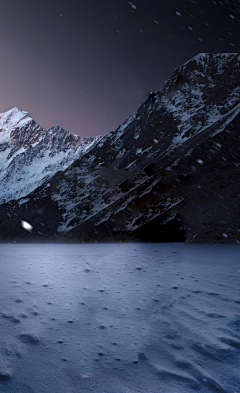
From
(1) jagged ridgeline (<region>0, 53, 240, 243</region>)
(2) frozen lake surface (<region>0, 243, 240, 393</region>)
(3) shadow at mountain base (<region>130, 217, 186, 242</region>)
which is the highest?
(1) jagged ridgeline (<region>0, 53, 240, 243</region>)

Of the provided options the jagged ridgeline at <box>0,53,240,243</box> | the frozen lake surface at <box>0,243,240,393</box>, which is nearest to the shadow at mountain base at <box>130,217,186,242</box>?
the jagged ridgeline at <box>0,53,240,243</box>

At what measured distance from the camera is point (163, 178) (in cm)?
5766

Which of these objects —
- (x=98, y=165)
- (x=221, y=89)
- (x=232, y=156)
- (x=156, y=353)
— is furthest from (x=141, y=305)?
(x=98, y=165)

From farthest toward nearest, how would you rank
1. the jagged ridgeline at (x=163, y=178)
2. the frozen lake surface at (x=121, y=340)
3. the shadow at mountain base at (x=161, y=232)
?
the shadow at mountain base at (x=161, y=232), the jagged ridgeline at (x=163, y=178), the frozen lake surface at (x=121, y=340)

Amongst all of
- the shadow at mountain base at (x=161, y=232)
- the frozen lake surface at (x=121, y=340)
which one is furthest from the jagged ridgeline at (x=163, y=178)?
the frozen lake surface at (x=121, y=340)

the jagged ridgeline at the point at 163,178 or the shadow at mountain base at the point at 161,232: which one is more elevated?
the jagged ridgeline at the point at 163,178

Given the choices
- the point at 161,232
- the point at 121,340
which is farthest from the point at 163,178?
the point at 121,340

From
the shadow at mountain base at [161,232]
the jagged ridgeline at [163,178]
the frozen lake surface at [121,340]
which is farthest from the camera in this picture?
the shadow at mountain base at [161,232]

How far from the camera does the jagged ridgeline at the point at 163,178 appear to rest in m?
40.4

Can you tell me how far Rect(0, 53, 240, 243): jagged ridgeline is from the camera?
4041 centimetres

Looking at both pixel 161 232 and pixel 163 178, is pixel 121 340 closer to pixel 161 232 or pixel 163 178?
pixel 161 232

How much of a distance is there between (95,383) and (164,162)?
6481cm

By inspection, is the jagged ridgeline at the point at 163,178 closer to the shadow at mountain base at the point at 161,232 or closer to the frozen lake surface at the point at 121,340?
the shadow at mountain base at the point at 161,232

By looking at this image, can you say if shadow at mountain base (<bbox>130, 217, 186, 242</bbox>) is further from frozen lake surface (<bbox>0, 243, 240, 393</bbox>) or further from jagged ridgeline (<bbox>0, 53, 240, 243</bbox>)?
frozen lake surface (<bbox>0, 243, 240, 393</bbox>)
